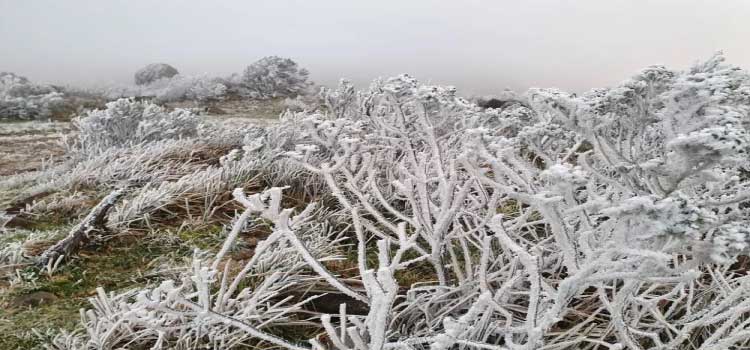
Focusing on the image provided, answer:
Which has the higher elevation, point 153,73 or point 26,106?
point 26,106

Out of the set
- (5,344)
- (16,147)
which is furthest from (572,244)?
(16,147)

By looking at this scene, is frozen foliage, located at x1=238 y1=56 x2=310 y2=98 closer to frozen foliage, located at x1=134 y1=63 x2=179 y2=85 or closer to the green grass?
frozen foliage, located at x1=134 y1=63 x2=179 y2=85

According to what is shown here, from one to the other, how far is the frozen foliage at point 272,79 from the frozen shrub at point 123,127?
40.9ft

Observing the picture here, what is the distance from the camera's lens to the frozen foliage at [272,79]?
65.2ft

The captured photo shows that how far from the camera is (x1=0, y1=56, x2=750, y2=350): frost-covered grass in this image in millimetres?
1405

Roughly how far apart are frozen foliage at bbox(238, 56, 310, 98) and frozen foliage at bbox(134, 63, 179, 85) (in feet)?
19.9

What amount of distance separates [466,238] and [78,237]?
2.11 metres

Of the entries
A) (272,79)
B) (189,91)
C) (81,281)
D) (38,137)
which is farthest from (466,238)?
(272,79)

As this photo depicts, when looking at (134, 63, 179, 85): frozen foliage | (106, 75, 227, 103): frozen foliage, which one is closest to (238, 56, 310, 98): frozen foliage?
(106, 75, 227, 103): frozen foliage

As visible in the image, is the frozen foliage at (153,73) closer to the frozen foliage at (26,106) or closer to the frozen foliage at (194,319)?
the frozen foliage at (26,106)

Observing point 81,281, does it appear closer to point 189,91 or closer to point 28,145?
point 28,145

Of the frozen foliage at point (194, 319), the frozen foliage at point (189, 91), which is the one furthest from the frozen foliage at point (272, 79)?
the frozen foliage at point (194, 319)

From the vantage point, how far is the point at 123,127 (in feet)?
22.4

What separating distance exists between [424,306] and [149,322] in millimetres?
999
